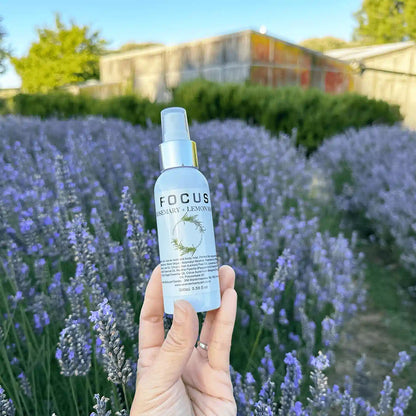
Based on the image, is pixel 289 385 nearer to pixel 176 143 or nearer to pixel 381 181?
pixel 176 143

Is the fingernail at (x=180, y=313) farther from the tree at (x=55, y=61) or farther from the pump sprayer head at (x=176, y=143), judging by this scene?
the tree at (x=55, y=61)

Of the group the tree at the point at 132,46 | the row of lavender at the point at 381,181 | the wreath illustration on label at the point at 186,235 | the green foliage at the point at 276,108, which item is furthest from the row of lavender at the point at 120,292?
the tree at the point at 132,46

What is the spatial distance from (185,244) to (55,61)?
3397 centimetres

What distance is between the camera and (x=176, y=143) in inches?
50.3

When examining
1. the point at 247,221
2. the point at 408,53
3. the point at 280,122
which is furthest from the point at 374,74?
the point at 247,221

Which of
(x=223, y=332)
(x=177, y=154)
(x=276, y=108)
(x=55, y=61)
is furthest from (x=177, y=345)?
(x=55, y=61)

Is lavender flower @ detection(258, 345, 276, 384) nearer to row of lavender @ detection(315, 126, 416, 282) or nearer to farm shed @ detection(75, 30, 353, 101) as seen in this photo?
row of lavender @ detection(315, 126, 416, 282)

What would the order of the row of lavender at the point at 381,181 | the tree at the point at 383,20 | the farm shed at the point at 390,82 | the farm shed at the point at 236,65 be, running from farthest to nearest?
1. the tree at the point at 383,20
2. the farm shed at the point at 390,82
3. the farm shed at the point at 236,65
4. the row of lavender at the point at 381,181

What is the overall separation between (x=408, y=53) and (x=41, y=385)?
25053 mm

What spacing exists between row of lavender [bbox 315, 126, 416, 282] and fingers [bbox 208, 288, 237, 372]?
9.62 feet

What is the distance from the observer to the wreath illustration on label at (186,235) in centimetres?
119

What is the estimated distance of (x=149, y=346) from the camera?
1310 mm

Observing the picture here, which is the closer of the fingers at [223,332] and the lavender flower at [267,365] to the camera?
the fingers at [223,332]

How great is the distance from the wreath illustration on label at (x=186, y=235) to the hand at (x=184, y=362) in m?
0.17
